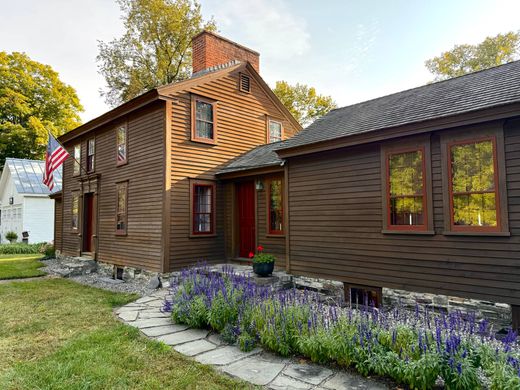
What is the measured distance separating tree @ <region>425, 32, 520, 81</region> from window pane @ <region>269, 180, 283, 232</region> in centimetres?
2029

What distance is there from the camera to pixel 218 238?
10242 mm

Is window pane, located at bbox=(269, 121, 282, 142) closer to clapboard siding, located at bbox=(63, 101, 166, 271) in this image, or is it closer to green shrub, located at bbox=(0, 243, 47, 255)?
clapboard siding, located at bbox=(63, 101, 166, 271)

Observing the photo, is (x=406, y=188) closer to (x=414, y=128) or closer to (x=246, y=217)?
(x=414, y=128)

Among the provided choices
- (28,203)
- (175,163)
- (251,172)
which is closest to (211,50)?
(175,163)

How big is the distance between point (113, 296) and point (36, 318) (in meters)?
1.86

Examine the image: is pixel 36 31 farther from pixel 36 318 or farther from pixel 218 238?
pixel 36 318

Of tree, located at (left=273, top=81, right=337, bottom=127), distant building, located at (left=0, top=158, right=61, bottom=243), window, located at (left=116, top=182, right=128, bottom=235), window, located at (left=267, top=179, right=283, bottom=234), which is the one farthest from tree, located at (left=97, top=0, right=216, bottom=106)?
window, located at (left=267, top=179, right=283, bottom=234)

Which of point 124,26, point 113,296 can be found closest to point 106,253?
point 113,296

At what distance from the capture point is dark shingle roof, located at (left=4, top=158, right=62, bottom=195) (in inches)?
854

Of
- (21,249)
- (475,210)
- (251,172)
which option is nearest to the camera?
(475,210)

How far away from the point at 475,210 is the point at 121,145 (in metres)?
10.4

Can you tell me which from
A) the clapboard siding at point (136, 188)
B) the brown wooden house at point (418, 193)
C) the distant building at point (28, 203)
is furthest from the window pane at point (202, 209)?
the distant building at point (28, 203)

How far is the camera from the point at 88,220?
43.6 ft

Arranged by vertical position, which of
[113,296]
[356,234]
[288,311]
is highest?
[356,234]
